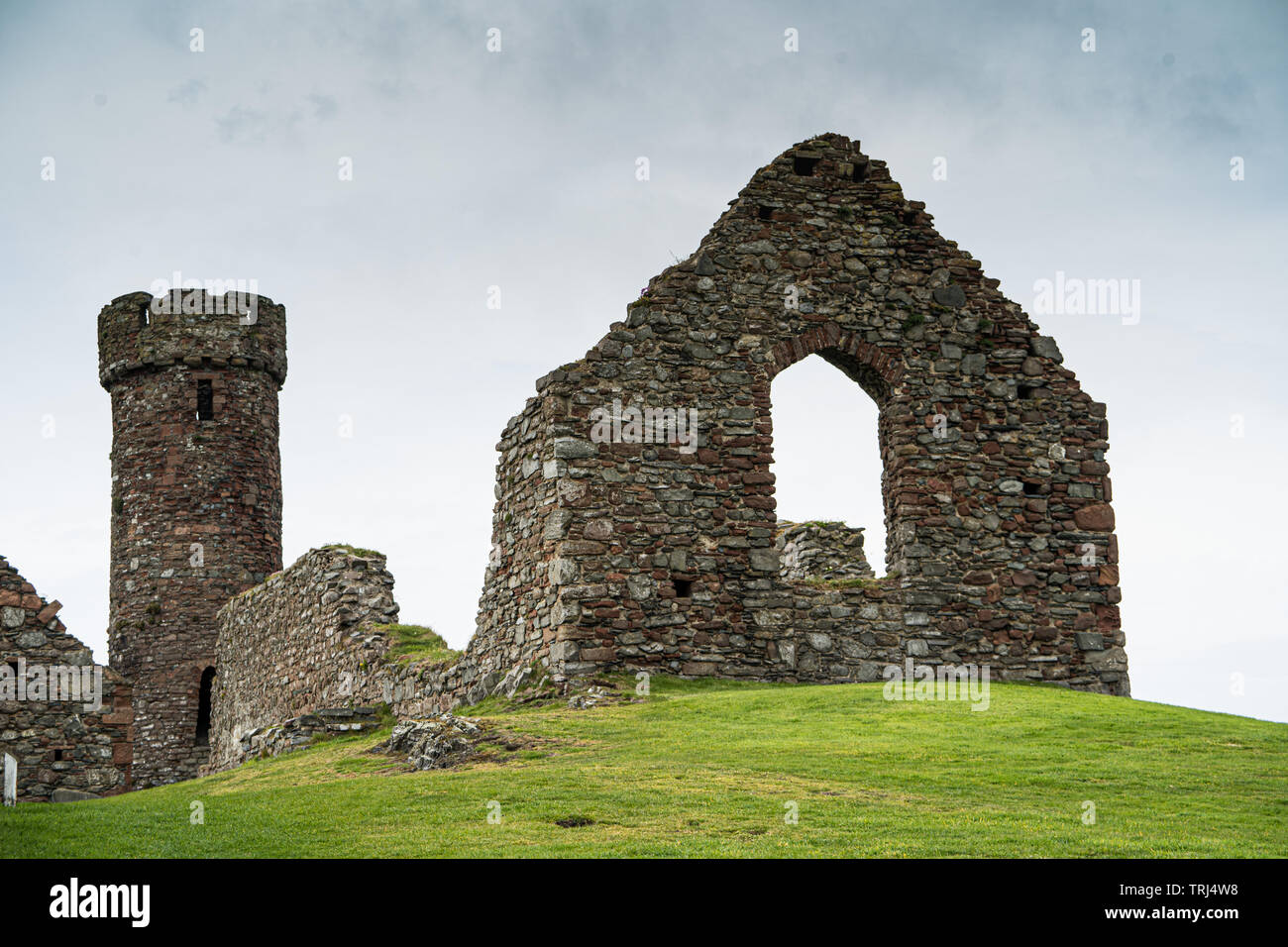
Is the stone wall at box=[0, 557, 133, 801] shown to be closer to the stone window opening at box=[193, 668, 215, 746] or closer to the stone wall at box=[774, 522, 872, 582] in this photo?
the stone wall at box=[774, 522, 872, 582]

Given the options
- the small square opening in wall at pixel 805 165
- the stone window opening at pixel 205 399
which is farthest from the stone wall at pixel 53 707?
the stone window opening at pixel 205 399

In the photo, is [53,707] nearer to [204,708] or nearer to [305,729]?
[305,729]

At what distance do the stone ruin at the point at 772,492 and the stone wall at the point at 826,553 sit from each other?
4cm

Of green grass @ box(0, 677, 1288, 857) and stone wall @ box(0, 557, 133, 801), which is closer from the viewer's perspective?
green grass @ box(0, 677, 1288, 857)

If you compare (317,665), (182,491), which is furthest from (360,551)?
(182,491)

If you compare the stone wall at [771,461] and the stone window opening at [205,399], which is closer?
the stone wall at [771,461]

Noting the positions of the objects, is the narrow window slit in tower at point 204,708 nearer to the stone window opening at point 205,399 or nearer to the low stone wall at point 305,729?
the stone window opening at point 205,399

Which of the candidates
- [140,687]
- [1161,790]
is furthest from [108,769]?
[140,687]

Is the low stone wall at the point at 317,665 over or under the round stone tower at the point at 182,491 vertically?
under

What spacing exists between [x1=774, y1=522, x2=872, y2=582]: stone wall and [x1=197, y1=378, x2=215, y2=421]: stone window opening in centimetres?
1681

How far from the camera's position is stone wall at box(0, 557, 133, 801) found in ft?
54.2

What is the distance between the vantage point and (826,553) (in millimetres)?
21844

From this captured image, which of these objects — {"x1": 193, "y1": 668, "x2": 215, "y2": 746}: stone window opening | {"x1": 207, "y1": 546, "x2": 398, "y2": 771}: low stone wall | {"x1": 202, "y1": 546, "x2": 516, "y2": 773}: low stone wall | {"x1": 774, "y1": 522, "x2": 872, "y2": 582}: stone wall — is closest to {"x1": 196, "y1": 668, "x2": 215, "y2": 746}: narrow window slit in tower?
{"x1": 193, "y1": 668, "x2": 215, "y2": 746}: stone window opening

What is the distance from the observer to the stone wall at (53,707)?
54.2 feet
